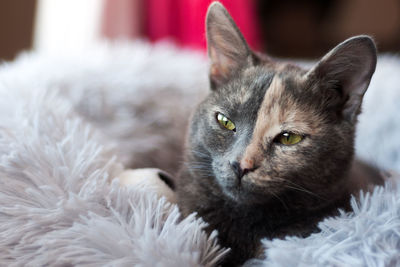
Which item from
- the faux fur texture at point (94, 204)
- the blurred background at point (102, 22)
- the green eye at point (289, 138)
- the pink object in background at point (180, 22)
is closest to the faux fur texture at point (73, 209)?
the faux fur texture at point (94, 204)

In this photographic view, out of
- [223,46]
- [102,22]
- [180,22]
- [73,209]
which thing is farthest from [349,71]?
[180,22]

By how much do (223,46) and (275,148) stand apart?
11.5 inches

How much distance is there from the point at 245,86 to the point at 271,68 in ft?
0.33

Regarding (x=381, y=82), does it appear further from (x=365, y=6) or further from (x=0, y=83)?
(x=365, y=6)

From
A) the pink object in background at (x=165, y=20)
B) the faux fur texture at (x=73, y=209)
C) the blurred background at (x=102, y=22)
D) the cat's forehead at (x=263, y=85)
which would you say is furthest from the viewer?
the pink object in background at (x=165, y=20)

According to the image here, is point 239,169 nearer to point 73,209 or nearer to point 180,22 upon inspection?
point 73,209

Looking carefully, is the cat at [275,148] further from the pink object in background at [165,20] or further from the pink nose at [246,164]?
the pink object in background at [165,20]

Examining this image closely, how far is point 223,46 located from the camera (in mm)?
857

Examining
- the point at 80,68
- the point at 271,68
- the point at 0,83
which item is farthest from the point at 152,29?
the point at 271,68

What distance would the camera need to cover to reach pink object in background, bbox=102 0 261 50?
65.9 inches

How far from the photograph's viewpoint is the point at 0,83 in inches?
39.8

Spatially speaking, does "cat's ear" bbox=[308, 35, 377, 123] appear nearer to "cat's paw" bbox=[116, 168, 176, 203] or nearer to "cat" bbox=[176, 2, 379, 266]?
"cat" bbox=[176, 2, 379, 266]

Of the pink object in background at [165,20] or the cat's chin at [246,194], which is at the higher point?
the pink object in background at [165,20]

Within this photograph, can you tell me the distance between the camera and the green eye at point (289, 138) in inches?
27.9
